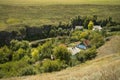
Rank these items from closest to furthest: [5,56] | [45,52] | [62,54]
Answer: [62,54]
[45,52]
[5,56]

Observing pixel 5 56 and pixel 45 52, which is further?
pixel 5 56

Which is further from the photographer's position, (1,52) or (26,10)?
(26,10)

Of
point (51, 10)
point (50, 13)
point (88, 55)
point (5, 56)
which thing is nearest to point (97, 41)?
point (88, 55)

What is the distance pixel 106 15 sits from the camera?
358ft

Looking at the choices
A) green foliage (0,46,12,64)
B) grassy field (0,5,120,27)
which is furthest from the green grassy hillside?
green foliage (0,46,12,64)

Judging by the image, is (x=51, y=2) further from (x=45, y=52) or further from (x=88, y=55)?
(x=88, y=55)

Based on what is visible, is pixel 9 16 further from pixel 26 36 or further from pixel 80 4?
pixel 80 4

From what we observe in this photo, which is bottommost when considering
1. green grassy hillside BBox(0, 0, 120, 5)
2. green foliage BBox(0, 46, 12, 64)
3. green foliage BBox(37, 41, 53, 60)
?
green foliage BBox(0, 46, 12, 64)

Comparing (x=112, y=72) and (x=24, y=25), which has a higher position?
(x=112, y=72)

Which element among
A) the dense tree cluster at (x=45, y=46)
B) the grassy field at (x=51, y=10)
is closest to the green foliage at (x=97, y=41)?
the dense tree cluster at (x=45, y=46)

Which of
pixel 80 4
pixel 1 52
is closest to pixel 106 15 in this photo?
pixel 80 4

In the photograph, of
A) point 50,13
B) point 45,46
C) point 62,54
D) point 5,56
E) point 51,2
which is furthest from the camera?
point 51,2

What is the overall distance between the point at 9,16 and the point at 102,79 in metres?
86.8

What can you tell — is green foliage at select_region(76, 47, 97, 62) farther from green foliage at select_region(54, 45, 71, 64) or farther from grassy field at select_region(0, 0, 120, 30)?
grassy field at select_region(0, 0, 120, 30)
